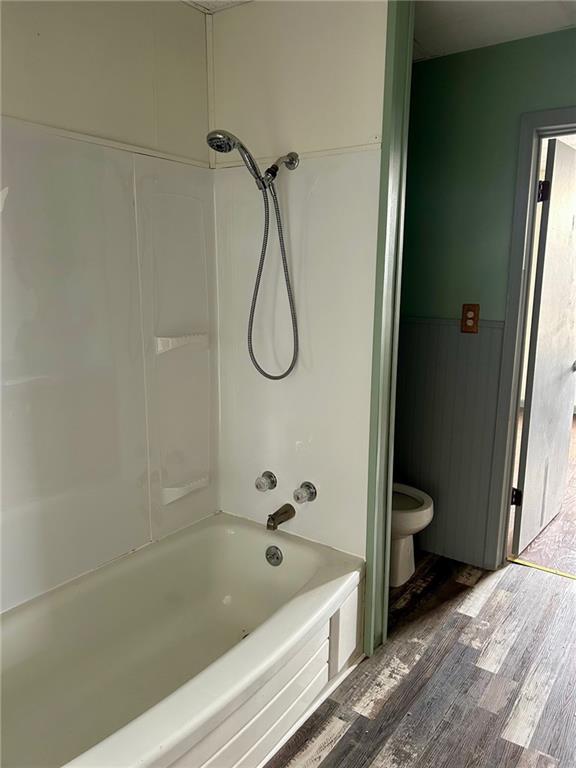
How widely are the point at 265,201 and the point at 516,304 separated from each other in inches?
48.7

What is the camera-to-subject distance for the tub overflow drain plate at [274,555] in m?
2.12

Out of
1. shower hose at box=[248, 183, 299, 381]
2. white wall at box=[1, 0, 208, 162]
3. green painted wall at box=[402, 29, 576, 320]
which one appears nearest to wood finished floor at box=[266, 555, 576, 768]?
shower hose at box=[248, 183, 299, 381]

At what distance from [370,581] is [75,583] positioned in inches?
40.4

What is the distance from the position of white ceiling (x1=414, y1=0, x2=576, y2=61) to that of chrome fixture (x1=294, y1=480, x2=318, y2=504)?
1798mm

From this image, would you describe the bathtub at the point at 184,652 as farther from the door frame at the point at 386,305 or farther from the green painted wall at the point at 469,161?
the green painted wall at the point at 469,161

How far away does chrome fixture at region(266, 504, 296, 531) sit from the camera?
2104mm

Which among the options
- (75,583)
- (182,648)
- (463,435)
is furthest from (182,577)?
(463,435)

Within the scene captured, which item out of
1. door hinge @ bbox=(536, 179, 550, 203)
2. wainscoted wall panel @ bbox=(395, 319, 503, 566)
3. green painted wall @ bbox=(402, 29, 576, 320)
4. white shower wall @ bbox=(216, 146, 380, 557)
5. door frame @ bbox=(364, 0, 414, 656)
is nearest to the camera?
door frame @ bbox=(364, 0, 414, 656)

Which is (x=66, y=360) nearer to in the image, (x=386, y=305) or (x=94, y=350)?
(x=94, y=350)

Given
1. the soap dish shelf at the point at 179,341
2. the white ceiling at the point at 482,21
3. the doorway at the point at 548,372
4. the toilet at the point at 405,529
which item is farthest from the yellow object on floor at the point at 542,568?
the white ceiling at the point at 482,21

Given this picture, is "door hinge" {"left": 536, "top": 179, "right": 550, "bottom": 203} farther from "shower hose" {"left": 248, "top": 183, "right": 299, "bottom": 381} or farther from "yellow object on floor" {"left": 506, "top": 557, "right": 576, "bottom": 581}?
"yellow object on floor" {"left": 506, "top": 557, "right": 576, "bottom": 581}

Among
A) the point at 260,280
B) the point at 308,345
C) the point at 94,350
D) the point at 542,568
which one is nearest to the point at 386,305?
the point at 308,345

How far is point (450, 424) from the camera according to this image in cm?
272

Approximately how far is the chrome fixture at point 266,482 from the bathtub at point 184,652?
7.2 inches
